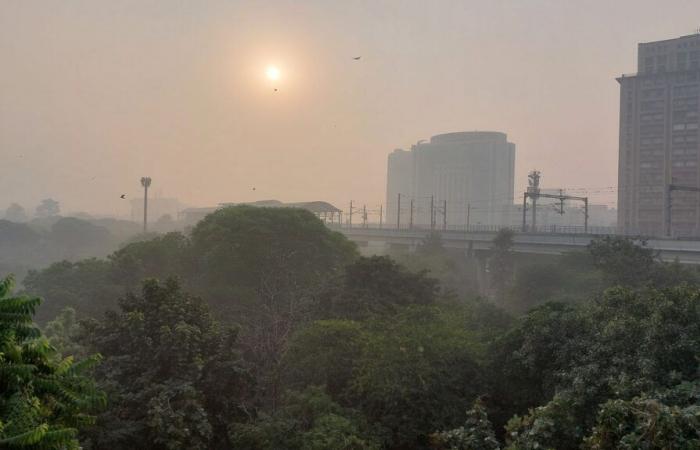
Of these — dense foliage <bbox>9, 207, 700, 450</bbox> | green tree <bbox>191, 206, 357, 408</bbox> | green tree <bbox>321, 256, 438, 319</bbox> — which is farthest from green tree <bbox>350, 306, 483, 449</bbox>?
green tree <bbox>191, 206, 357, 408</bbox>

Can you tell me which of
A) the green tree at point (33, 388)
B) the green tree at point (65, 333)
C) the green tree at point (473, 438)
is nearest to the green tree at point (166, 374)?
the green tree at point (65, 333)

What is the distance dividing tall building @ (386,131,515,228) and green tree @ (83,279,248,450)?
121235mm

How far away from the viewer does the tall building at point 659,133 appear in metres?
78.2

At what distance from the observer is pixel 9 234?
8656cm

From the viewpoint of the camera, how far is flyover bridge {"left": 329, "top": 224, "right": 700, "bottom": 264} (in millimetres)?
40906

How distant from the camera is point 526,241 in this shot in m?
56.2

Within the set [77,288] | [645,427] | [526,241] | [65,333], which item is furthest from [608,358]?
[526,241]

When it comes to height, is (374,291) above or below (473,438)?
→ above

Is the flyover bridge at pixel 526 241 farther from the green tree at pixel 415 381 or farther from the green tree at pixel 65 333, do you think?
the green tree at pixel 65 333

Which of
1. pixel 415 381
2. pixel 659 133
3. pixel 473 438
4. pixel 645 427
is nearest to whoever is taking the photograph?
pixel 645 427

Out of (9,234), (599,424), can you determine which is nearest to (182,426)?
(599,424)

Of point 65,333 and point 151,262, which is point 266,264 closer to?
point 151,262

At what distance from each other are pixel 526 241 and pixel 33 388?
53.8 m

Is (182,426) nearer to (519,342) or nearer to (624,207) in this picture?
(519,342)
